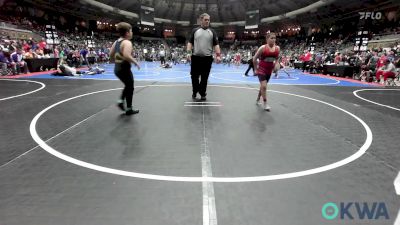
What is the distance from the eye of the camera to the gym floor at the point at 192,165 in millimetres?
2195

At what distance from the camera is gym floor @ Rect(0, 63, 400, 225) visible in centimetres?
220

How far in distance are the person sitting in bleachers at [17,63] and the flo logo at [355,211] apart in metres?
14.9

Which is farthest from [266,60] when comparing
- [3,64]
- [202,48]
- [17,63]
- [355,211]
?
[17,63]

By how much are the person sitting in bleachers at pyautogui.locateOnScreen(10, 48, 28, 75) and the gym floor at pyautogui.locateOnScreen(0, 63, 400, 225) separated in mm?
8799

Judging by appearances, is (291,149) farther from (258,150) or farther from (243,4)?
(243,4)

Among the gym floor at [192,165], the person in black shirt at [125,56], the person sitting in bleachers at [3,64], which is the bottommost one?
the gym floor at [192,165]

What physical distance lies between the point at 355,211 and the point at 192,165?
1.61 meters

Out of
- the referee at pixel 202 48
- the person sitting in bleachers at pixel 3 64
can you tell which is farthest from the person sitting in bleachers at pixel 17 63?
the referee at pixel 202 48

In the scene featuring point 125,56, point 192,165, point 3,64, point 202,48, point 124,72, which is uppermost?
point 202,48

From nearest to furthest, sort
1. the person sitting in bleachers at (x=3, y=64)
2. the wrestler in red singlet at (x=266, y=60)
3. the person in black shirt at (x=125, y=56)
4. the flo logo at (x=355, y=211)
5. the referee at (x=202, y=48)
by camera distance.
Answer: the flo logo at (x=355, y=211) → the person in black shirt at (x=125, y=56) → the wrestler in red singlet at (x=266, y=60) → the referee at (x=202, y=48) → the person sitting in bleachers at (x=3, y=64)

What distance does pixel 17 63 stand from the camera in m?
13.4

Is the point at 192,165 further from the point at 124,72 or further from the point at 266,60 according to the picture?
the point at 266,60

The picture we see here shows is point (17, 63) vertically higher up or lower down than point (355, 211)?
higher up

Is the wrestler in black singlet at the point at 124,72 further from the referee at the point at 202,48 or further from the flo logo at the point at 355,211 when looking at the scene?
the flo logo at the point at 355,211
